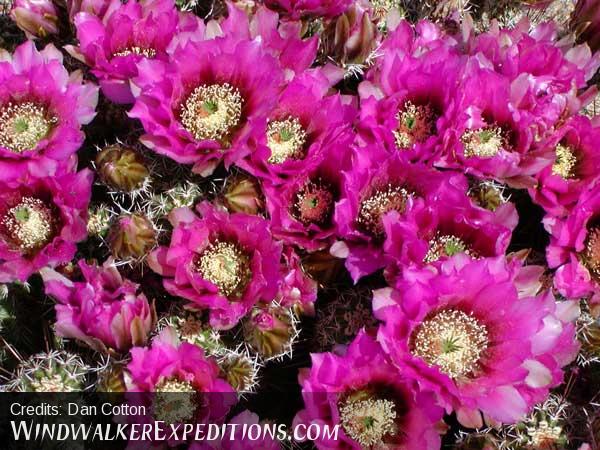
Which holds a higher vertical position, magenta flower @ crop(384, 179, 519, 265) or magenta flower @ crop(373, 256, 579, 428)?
magenta flower @ crop(384, 179, 519, 265)

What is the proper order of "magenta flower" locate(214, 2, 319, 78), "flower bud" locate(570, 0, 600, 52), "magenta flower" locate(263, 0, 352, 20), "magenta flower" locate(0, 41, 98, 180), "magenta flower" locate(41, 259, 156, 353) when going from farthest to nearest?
1. "flower bud" locate(570, 0, 600, 52)
2. "magenta flower" locate(263, 0, 352, 20)
3. "magenta flower" locate(214, 2, 319, 78)
4. "magenta flower" locate(0, 41, 98, 180)
5. "magenta flower" locate(41, 259, 156, 353)

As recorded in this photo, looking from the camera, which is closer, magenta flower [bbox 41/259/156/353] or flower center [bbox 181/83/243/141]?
magenta flower [bbox 41/259/156/353]

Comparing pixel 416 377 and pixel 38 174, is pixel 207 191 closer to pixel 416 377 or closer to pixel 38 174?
pixel 38 174

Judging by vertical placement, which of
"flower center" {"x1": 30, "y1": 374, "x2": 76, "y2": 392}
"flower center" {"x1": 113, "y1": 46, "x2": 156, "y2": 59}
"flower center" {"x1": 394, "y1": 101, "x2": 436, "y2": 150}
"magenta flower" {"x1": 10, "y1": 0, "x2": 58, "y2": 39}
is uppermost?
"flower center" {"x1": 394, "y1": 101, "x2": 436, "y2": 150}

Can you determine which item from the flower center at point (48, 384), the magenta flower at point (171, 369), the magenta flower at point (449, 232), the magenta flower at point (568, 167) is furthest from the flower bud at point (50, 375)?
the magenta flower at point (568, 167)

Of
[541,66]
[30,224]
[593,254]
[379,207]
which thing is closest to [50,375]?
[30,224]

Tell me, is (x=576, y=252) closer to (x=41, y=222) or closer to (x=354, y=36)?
(x=354, y=36)

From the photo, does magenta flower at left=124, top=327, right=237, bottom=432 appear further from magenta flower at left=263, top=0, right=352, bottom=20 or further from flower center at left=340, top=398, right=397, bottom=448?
magenta flower at left=263, top=0, right=352, bottom=20

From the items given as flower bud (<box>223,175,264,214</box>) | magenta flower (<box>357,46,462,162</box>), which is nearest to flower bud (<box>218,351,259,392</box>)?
flower bud (<box>223,175,264,214</box>)
